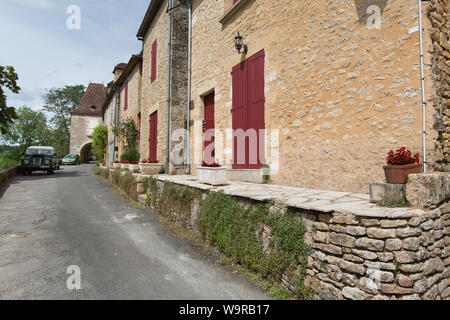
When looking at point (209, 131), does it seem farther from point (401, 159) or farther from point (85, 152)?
point (85, 152)

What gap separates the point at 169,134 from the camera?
885 centimetres

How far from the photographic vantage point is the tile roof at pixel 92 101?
95.8ft

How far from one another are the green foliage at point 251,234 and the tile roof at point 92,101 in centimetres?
2976

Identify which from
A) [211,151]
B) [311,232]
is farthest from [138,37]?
[311,232]

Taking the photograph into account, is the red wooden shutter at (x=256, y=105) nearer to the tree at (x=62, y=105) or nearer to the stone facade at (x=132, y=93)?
the stone facade at (x=132, y=93)

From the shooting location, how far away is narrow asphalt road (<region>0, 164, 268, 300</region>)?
291 cm

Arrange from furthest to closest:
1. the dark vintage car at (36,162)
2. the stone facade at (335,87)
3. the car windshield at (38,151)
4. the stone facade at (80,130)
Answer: the stone facade at (80,130)
the car windshield at (38,151)
the dark vintage car at (36,162)
the stone facade at (335,87)

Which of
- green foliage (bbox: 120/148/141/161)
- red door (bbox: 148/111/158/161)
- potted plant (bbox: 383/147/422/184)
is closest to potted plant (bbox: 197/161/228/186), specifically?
potted plant (bbox: 383/147/422/184)

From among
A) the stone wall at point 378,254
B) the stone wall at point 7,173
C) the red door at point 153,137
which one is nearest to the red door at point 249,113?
the stone wall at point 378,254

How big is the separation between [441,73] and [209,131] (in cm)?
567

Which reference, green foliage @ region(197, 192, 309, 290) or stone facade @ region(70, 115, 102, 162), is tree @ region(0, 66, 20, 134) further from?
stone facade @ region(70, 115, 102, 162)

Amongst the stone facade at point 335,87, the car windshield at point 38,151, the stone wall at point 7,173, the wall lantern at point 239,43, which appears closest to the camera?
the stone facade at point 335,87

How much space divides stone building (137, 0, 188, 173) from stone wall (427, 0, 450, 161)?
23.5 feet

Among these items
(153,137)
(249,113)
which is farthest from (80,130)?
(249,113)
